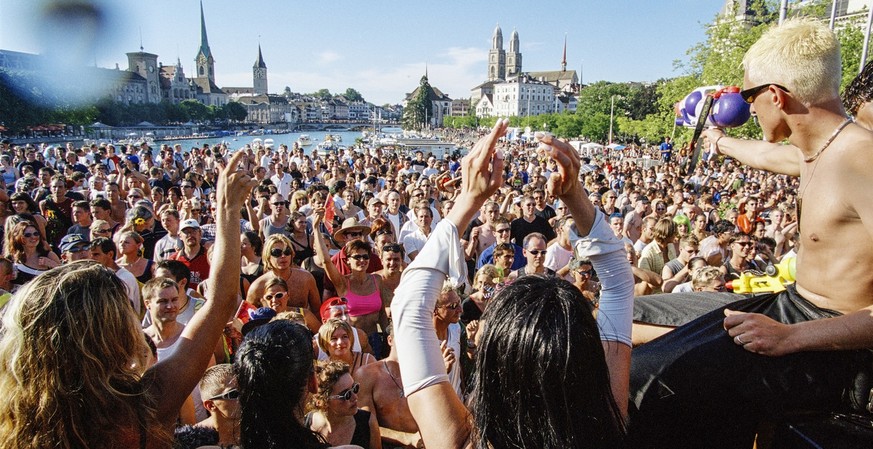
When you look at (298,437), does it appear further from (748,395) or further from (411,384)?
(748,395)

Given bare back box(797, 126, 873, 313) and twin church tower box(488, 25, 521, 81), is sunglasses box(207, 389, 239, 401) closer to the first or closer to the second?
bare back box(797, 126, 873, 313)

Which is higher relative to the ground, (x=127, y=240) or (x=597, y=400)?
(x=597, y=400)

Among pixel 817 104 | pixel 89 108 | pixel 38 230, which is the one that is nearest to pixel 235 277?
pixel 817 104

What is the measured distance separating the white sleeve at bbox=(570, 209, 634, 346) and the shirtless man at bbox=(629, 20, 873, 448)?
33 centimetres

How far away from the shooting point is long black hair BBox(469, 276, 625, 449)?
1213mm

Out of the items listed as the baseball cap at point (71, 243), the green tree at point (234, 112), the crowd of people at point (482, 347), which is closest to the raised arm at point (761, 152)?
the crowd of people at point (482, 347)

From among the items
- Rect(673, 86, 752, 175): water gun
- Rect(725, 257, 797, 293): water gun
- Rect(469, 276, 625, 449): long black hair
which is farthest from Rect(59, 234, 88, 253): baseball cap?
Rect(725, 257, 797, 293): water gun

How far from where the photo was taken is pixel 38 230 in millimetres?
5684

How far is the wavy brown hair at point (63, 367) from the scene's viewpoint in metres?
1.51

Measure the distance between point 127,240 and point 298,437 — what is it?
15.8ft

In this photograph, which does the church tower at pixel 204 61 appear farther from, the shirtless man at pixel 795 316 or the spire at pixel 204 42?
the shirtless man at pixel 795 316

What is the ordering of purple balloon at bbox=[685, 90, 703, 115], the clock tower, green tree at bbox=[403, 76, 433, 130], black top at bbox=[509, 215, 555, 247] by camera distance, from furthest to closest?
green tree at bbox=[403, 76, 433, 130], the clock tower, black top at bbox=[509, 215, 555, 247], purple balloon at bbox=[685, 90, 703, 115]

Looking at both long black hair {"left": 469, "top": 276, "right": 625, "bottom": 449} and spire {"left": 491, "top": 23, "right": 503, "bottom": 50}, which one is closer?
long black hair {"left": 469, "top": 276, "right": 625, "bottom": 449}

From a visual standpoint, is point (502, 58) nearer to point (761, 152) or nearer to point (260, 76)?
point (260, 76)
